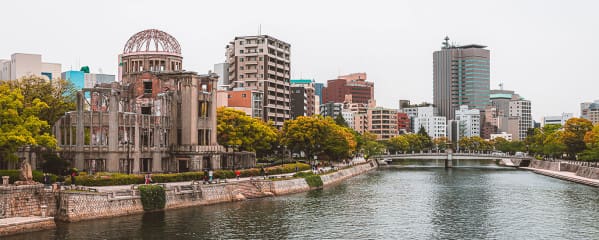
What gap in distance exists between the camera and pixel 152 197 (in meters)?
66.5

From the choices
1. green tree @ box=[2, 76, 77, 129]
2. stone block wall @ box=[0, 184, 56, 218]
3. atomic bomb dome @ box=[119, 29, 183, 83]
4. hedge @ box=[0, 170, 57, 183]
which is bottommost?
stone block wall @ box=[0, 184, 56, 218]

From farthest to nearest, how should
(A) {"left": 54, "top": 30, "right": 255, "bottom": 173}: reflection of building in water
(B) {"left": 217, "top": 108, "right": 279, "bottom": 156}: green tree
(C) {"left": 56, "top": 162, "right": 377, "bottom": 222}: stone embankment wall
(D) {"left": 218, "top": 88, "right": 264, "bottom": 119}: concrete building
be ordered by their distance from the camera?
(D) {"left": 218, "top": 88, "right": 264, "bottom": 119}: concrete building → (B) {"left": 217, "top": 108, "right": 279, "bottom": 156}: green tree → (A) {"left": 54, "top": 30, "right": 255, "bottom": 173}: reflection of building in water → (C) {"left": 56, "top": 162, "right": 377, "bottom": 222}: stone embankment wall

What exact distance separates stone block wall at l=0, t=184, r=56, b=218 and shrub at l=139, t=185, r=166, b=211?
966cm

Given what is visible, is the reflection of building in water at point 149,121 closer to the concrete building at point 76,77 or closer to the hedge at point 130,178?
the hedge at point 130,178

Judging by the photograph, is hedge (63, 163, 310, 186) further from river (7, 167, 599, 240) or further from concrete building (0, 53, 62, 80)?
concrete building (0, 53, 62, 80)

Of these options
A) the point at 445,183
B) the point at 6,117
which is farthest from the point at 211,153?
the point at 445,183

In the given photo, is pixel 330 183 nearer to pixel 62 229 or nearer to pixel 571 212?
pixel 571 212

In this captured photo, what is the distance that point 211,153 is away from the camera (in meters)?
91.8

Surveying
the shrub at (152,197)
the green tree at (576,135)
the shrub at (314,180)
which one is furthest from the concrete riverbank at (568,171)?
the shrub at (152,197)

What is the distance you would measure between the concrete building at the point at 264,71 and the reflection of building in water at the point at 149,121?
7159 centimetres

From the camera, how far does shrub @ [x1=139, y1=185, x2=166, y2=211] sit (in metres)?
65.8

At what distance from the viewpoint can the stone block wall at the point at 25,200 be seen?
5488 centimetres

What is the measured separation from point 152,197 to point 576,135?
11746 cm

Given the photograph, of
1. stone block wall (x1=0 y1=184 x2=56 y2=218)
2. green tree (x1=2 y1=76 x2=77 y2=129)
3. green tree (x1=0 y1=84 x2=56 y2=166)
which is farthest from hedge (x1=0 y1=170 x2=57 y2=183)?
green tree (x1=2 y1=76 x2=77 y2=129)
